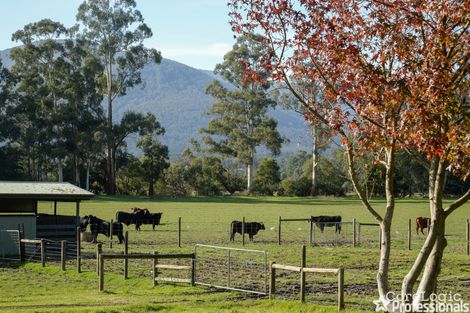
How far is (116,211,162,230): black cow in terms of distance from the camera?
35.5m

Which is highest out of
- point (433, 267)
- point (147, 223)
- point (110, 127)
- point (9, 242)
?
point (110, 127)

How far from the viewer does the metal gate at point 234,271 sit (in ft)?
56.4

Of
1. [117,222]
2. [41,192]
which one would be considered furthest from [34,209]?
[117,222]

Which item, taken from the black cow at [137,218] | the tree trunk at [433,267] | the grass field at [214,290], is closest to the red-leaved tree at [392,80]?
the tree trunk at [433,267]

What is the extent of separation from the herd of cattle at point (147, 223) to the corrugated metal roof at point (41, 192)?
294 centimetres

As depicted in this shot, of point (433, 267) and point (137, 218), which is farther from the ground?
point (433, 267)

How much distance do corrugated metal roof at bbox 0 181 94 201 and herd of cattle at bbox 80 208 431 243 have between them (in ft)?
9.65

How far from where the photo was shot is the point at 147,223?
36438 mm

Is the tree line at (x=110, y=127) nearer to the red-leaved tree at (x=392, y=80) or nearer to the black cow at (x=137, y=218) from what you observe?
the black cow at (x=137, y=218)

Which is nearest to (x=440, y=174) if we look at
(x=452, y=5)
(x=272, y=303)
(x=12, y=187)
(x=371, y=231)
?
(x=452, y=5)

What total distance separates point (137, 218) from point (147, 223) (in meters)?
0.89

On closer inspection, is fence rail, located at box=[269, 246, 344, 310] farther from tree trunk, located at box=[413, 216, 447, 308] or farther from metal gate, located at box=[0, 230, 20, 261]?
metal gate, located at box=[0, 230, 20, 261]

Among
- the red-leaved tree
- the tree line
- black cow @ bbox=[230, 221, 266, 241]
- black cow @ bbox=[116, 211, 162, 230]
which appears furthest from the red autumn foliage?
the tree line

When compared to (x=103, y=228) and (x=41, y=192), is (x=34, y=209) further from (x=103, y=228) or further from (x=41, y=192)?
(x=103, y=228)
